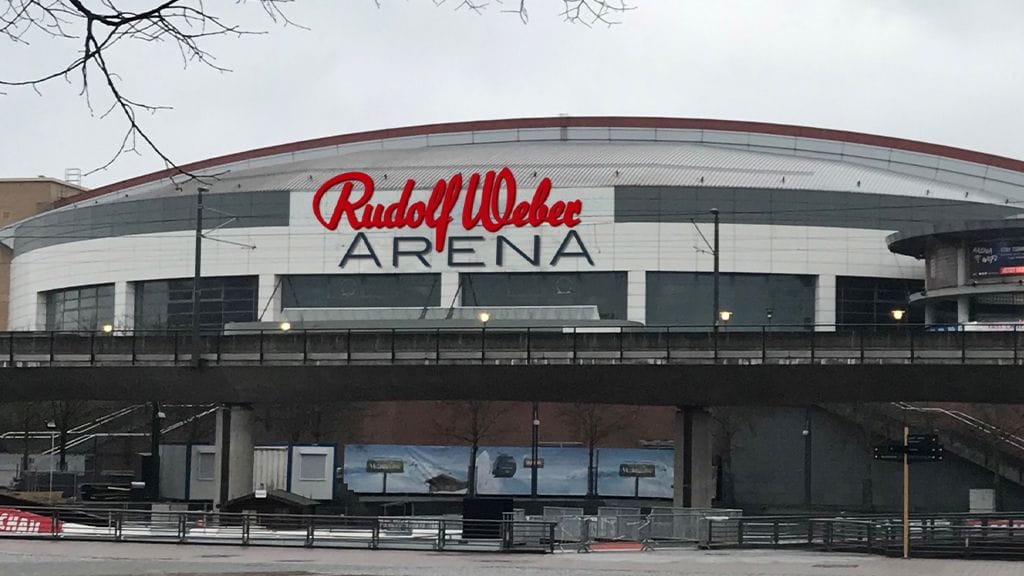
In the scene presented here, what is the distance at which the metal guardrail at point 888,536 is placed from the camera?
36.5m

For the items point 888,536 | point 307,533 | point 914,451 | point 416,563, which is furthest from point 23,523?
point 914,451

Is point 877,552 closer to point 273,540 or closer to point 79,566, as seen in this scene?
point 273,540

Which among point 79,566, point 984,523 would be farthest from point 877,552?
point 79,566

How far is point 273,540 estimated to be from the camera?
41.2m

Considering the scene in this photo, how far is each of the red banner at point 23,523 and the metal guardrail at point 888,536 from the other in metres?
19.0

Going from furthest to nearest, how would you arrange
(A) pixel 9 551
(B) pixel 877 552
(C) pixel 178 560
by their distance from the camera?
(B) pixel 877 552, (A) pixel 9 551, (C) pixel 178 560

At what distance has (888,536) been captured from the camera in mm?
39312

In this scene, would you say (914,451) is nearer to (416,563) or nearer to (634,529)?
(634,529)

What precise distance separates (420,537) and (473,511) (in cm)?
307

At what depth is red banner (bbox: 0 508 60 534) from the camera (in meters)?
42.3

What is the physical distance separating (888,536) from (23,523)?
80.4ft

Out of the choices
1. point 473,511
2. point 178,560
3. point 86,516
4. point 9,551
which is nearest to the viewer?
point 178,560

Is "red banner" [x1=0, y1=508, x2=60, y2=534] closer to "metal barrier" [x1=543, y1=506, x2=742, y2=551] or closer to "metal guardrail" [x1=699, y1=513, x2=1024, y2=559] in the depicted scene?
"metal barrier" [x1=543, y1=506, x2=742, y2=551]

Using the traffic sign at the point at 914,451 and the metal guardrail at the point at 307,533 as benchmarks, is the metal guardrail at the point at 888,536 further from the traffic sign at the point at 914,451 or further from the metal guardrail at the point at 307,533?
the metal guardrail at the point at 307,533
